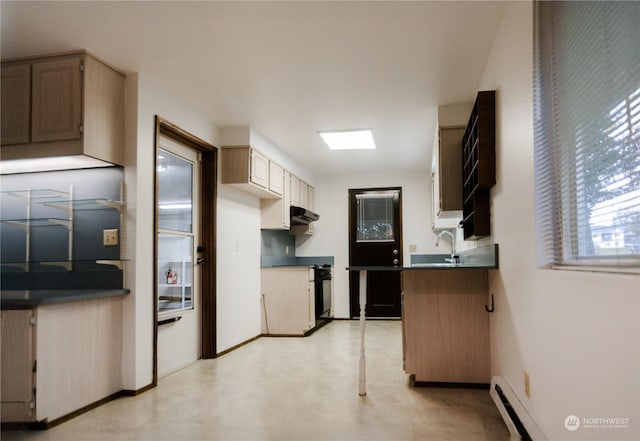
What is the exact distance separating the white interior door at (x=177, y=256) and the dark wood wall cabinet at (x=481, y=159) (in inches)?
97.3

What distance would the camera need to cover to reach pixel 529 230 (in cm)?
216

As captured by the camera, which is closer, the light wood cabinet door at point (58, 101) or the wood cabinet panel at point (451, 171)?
the light wood cabinet door at point (58, 101)

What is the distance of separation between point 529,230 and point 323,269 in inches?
192

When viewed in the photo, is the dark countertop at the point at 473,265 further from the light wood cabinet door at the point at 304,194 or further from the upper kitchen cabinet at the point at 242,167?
the light wood cabinet door at the point at 304,194

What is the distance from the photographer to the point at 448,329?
136 inches

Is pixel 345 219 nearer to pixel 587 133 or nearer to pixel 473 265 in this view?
pixel 473 265

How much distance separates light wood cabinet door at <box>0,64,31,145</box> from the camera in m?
3.23

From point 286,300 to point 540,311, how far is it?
427 centimetres

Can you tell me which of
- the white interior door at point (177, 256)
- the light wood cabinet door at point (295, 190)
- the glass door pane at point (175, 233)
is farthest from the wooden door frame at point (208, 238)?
the light wood cabinet door at point (295, 190)

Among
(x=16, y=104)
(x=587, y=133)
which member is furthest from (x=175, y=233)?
(x=587, y=133)

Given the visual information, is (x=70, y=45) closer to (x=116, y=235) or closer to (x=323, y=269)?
(x=116, y=235)

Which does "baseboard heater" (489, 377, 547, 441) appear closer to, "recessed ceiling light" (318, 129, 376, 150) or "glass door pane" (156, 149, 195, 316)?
"glass door pane" (156, 149, 195, 316)

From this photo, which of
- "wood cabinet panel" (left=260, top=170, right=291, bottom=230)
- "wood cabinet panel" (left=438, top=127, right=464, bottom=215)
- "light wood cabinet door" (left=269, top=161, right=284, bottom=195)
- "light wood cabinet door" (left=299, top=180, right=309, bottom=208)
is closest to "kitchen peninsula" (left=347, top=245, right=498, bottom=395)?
"wood cabinet panel" (left=438, top=127, right=464, bottom=215)

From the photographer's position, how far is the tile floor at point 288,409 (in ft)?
8.39
